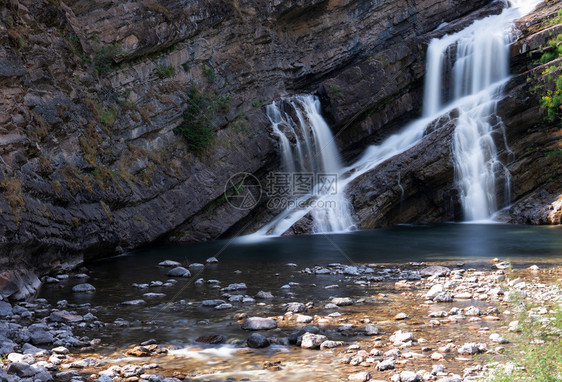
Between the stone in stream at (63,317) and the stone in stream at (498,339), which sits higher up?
the stone in stream at (63,317)

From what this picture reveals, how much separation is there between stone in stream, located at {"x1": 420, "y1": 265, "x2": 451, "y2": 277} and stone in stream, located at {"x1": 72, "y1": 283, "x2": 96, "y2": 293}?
806 cm

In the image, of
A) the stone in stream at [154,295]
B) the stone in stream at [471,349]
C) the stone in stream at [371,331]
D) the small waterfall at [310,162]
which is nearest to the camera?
the stone in stream at [471,349]

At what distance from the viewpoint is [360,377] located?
621 cm

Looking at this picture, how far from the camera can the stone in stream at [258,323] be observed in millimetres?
8633

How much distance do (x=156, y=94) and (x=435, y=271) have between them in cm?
1438

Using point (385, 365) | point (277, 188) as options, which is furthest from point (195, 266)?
point (277, 188)

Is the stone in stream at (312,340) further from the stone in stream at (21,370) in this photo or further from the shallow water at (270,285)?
the stone in stream at (21,370)

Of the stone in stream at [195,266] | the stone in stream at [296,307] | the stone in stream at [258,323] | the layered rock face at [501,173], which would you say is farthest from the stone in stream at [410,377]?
the layered rock face at [501,173]

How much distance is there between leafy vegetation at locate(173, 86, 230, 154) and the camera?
2281cm

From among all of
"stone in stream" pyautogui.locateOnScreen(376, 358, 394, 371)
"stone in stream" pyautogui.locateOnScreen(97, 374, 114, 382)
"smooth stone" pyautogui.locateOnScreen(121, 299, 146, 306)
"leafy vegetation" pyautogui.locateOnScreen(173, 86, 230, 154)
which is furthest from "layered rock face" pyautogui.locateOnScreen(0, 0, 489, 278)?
"stone in stream" pyautogui.locateOnScreen(376, 358, 394, 371)

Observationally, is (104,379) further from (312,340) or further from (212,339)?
(312,340)

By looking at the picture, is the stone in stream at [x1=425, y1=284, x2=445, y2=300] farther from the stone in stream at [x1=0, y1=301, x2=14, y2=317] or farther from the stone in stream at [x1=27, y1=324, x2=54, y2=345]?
the stone in stream at [x1=0, y1=301, x2=14, y2=317]

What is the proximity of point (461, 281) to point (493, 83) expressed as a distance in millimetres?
19265

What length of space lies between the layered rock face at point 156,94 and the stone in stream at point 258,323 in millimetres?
6716
